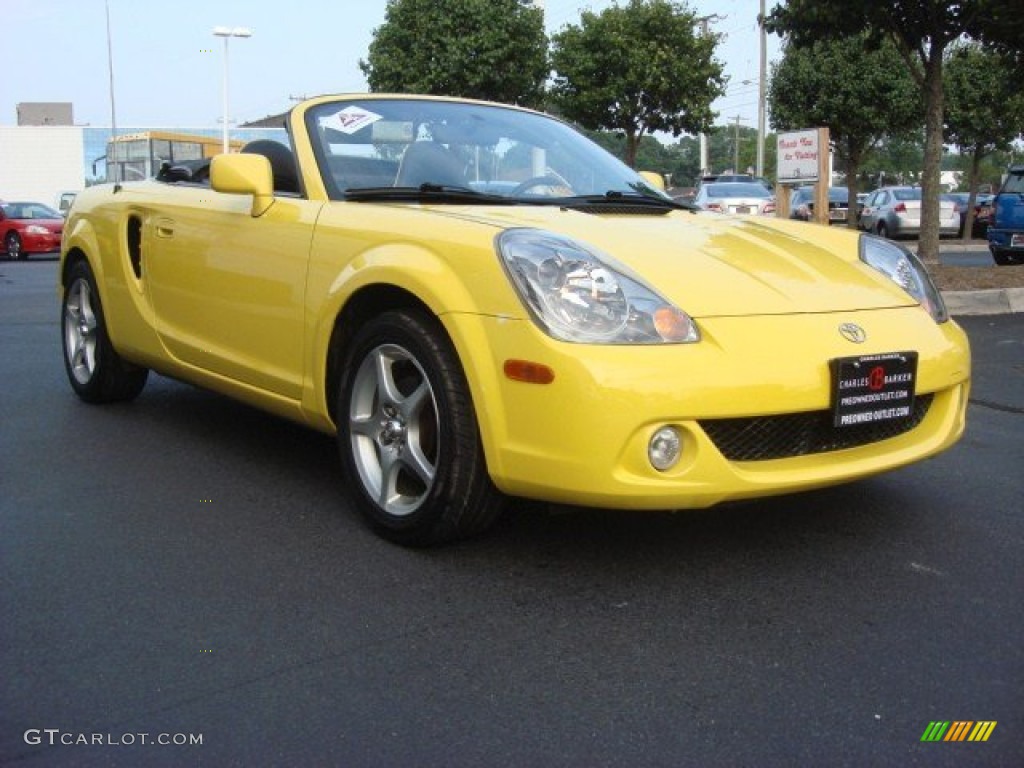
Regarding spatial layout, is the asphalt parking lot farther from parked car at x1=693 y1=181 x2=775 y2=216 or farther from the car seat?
parked car at x1=693 y1=181 x2=775 y2=216

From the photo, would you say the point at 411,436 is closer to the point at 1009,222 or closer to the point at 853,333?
the point at 853,333

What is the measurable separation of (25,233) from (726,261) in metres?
23.6

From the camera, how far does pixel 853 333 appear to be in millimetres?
3164

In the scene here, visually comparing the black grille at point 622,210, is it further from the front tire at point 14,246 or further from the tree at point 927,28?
the front tire at point 14,246

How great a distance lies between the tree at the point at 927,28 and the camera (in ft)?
39.2

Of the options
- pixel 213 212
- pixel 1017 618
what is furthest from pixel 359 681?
pixel 213 212

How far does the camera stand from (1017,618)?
2822 millimetres

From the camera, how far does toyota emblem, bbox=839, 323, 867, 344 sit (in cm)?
314

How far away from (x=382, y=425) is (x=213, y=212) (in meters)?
1.42

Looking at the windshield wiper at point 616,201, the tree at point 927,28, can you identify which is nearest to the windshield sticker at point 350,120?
the windshield wiper at point 616,201

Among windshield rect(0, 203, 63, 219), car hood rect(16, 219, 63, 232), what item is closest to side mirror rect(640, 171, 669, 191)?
car hood rect(16, 219, 63, 232)

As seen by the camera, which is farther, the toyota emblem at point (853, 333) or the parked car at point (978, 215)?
the parked car at point (978, 215)

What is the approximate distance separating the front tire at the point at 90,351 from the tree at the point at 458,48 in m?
20.8

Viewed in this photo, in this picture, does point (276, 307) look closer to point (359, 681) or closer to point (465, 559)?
point (465, 559)
